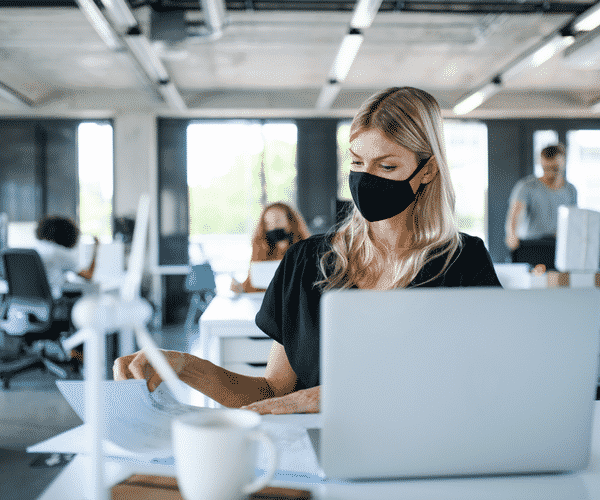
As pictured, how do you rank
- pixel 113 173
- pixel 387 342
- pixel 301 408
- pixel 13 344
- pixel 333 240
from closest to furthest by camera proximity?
pixel 387 342 < pixel 301 408 < pixel 333 240 < pixel 13 344 < pixel 113 173

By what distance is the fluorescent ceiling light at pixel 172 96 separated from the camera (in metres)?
6.15

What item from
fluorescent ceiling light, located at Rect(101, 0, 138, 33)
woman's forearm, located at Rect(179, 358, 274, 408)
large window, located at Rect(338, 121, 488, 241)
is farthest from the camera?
large window, located at Rect(338, 121, 488, 241)

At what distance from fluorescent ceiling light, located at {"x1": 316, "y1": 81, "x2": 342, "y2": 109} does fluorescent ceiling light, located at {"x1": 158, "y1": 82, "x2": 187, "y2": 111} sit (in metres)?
1.83

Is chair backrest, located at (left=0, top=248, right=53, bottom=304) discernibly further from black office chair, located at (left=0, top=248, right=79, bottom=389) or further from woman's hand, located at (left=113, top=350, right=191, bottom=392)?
woman's hand, located at (left=113, top=350, right=191, bottom=392)

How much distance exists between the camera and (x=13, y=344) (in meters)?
5.55

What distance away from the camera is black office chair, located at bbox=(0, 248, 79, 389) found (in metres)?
3.91

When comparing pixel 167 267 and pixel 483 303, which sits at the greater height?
pixel 483 303

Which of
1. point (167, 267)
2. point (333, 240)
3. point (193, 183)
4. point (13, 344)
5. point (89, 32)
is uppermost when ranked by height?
point (89, 32)

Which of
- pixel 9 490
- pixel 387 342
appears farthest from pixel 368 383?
pixel 9 490

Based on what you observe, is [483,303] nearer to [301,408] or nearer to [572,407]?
[572,407]

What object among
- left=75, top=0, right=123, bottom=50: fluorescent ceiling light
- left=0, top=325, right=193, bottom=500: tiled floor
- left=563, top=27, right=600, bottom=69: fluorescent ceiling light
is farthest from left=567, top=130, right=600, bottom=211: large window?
left=0, top=325, right=193, bottom=500: tiled floor

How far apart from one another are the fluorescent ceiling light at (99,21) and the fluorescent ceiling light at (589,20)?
3.79m

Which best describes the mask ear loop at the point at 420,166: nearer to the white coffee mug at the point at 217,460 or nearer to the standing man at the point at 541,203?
the white coffee mug at the point at 217,460

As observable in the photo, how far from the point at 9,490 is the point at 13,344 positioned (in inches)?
152
